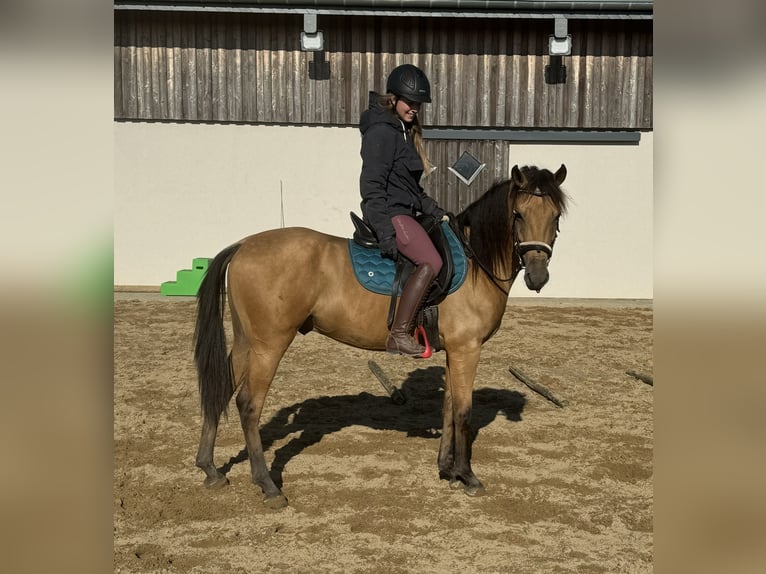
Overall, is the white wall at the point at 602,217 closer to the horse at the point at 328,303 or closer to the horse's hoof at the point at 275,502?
the horse at the point at 328,303

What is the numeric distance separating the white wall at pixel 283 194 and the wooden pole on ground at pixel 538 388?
20.6 ft

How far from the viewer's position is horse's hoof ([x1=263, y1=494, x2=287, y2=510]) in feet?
15.6

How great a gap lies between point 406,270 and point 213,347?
1.42 meters

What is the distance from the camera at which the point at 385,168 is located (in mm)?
4922

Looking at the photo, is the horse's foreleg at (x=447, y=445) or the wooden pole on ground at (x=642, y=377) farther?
the wooden pole on ground at (x=642, y=377)

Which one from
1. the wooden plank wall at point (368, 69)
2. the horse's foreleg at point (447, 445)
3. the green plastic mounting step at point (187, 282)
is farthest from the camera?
the wooden plank wall at point (368, 69)

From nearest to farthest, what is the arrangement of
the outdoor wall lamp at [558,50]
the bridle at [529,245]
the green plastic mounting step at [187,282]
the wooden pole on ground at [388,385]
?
the bridle at [529,245] < the wooden pole on ground at [388,385] < the outdoor wall lamp at [558,50] < the green plastic mounting step at [187,282]

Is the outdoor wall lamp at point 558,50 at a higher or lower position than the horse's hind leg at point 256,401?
higher

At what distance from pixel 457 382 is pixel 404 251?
1.02 metres

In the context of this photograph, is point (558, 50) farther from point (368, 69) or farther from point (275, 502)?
point (275, 502)

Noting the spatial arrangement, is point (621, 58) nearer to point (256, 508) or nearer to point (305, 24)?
point (305, 24)

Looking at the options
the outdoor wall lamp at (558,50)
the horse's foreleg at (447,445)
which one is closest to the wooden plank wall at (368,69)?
the outdoor wall lamp at (558,50)

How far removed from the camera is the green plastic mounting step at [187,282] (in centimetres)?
1393
